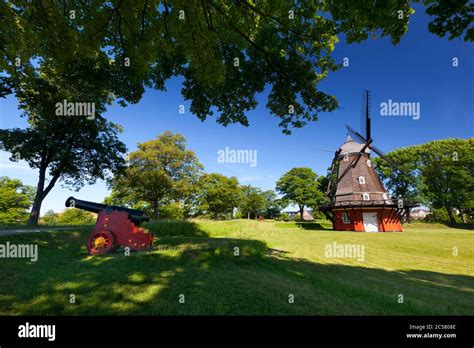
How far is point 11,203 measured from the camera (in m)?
43.0

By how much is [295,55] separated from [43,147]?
23.2 meters

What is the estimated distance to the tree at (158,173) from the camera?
3272 cm

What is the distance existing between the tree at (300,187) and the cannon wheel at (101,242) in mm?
48392

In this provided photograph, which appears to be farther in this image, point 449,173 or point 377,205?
point 449,173

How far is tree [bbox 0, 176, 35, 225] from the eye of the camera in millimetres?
41875

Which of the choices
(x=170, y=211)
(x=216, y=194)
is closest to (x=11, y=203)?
(x=170, y=211)

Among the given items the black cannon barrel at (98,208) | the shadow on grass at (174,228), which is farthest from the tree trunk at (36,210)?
the black cannon barrel at (98,208)

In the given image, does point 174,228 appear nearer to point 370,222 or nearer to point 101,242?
point 101,242


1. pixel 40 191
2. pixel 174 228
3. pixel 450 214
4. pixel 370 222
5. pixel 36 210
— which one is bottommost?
pixel 450 214

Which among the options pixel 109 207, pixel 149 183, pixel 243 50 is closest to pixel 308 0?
pixel 243 50

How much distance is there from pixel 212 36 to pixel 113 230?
8.37m

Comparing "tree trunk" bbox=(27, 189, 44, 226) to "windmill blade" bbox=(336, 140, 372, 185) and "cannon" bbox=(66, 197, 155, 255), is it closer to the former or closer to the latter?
"cannon" bbox=(66, 197, 155, 255)

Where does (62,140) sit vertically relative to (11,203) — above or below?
above

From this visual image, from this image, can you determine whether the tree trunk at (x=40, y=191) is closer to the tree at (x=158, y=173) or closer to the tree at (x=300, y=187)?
the tree at (x=158, y=173)
